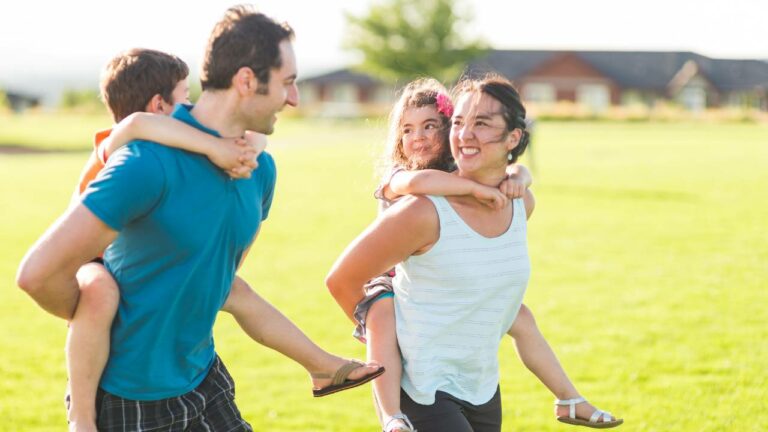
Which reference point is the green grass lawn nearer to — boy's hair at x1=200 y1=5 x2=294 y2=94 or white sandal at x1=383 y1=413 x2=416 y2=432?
white sandal at x1=383 y1=413 x2=416 y2=432

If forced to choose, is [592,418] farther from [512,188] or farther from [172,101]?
[172,101]

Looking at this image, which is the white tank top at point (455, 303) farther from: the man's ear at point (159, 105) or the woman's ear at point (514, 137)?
the man's ear at point (159, 105)

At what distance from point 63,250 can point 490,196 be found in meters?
1.58

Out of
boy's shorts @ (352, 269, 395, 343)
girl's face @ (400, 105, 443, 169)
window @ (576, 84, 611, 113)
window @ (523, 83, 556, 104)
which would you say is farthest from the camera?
window @ (523, 83, 556, 104)

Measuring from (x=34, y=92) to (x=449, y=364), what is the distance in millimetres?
90124

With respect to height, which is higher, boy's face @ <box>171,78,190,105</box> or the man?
boy's face @ <box>171,78,190,105</box>

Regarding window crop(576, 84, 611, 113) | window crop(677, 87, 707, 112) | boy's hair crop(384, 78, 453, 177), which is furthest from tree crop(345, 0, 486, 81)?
boy's hair crop(384, 78, 453, 177)

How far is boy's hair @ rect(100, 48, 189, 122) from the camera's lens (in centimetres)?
390

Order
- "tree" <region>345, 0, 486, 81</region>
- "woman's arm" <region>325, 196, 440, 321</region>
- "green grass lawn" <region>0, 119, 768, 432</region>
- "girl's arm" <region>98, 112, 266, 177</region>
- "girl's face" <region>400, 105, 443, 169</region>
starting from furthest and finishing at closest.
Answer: "tree" <region>345, 0, 486, 81</region>, "green grass lawn" <region>0, 119, 768, 432</region>, "girl's face" <region>400, 105, 443, 169</region>, "woman's arm" <region>325, 196, 440, 321</region>, "girl's arm" <region>98, 112, 266, 177</region>

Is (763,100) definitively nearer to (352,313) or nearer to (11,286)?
(11,286)

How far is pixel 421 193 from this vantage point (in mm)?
3740

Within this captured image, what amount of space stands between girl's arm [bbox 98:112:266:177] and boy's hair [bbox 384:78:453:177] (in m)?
1.23

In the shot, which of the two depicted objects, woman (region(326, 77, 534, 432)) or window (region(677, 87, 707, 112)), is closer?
woman (region(326, 77, 534, 432))

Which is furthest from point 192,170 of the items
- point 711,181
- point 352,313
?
point 711,181
